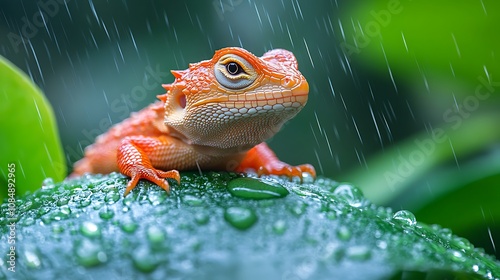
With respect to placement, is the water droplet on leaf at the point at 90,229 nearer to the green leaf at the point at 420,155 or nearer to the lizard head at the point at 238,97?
the lizard head at the point at 238,97

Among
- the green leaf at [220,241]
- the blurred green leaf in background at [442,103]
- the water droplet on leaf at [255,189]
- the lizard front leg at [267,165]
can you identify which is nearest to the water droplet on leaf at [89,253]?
the green leaf at [220,241]

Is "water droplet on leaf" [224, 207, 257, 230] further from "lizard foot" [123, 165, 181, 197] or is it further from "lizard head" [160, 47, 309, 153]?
"lizard head" [160, 47, 309, 153]

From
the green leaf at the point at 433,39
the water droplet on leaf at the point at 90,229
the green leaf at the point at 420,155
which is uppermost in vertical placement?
the water droplet on leaf at the point at 90,229

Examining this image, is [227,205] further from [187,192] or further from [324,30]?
[324,30]

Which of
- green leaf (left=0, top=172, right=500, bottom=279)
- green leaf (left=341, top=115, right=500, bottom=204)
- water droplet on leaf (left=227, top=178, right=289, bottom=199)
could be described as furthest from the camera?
green leaf (left=341, top=115, right=500, bottom=204)

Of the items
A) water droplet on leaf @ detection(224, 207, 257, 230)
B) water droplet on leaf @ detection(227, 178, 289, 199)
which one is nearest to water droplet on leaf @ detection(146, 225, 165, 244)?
water droplet on leaf @ detection(224, 207, 257, 230)

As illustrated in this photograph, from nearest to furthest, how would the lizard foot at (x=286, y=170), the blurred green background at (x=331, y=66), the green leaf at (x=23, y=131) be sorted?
the green leaf at (x=23, y=131)
the lizard foot at (x=286, y=170)
the blurred green background at (x=331, y=66)

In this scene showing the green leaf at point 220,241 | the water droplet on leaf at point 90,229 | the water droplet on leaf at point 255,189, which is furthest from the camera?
the water droplet on leaf at point 255,189

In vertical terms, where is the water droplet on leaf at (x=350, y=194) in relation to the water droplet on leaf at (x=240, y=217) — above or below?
below
